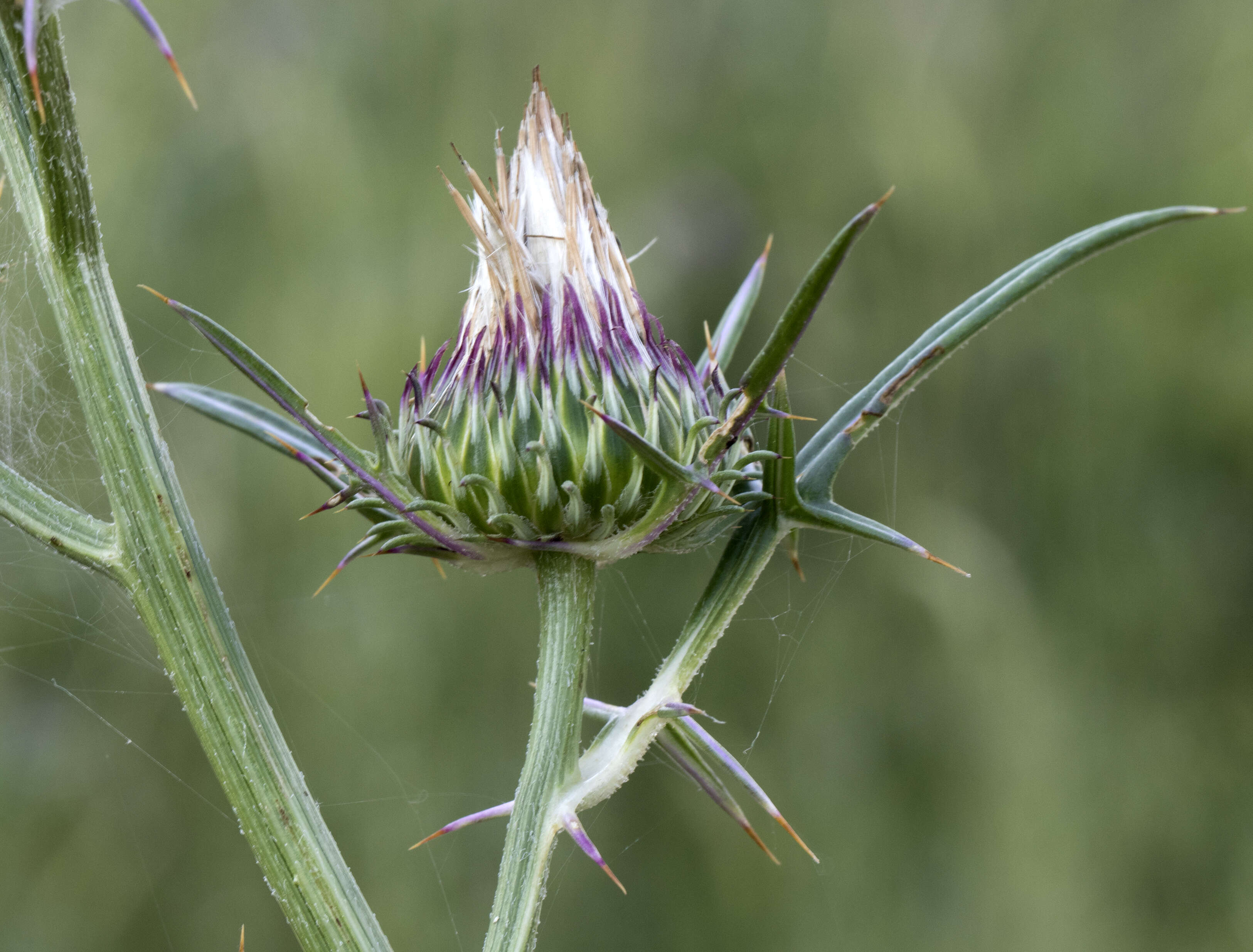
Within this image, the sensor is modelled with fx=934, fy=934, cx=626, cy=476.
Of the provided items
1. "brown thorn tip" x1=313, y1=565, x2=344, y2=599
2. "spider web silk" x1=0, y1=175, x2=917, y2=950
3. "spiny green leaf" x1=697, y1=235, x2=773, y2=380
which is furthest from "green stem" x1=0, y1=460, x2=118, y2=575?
"spider web silk" x1=0, y1=175, x2=917, y2=950

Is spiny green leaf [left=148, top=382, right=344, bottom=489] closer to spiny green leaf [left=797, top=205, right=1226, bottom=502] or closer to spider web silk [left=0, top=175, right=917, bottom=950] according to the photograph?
spiny green leaf [left=797, top=205, right=1226, bottom=502]

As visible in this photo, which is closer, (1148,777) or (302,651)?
(1148,777)

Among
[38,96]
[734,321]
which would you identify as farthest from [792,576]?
[38,96]

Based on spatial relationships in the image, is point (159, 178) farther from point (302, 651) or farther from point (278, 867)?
point (278, 867)

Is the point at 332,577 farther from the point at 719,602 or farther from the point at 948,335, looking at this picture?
the point at 948,335

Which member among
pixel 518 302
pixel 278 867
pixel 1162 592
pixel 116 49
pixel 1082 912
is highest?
pixel 116 49

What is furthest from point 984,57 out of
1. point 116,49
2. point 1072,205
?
point 116,49
